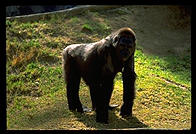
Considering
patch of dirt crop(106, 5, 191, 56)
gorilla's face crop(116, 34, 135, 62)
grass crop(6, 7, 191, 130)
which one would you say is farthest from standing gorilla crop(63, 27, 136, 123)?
patch of dirt crop(106, 5, 191, 56)

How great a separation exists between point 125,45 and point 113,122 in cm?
144

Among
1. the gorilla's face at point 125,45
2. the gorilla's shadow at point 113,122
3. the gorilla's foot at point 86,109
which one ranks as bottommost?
the gorilla's shadow at point 113,122

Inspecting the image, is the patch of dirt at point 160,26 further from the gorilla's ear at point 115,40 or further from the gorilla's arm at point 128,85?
the gorilla's ear at point 115,40

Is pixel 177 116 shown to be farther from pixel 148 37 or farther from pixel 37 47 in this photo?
pixel 148 37

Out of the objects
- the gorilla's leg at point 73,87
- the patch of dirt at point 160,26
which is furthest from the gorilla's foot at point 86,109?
the patch of dirt at point 160,26

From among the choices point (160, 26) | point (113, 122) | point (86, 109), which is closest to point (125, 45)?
point (113, 122)

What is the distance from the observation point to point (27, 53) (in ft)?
30.1

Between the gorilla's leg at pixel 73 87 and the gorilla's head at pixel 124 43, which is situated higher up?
the gorilla's head at pixel 124 43

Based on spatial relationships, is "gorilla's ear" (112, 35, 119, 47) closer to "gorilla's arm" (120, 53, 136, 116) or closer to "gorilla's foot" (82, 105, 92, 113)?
"gorilla's arm" (120, 53, 136, 116)

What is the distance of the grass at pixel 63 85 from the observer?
620cm

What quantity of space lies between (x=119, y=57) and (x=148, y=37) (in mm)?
6615

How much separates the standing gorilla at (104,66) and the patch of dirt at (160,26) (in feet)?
16.4

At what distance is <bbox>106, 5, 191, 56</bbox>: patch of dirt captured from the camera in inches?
456
